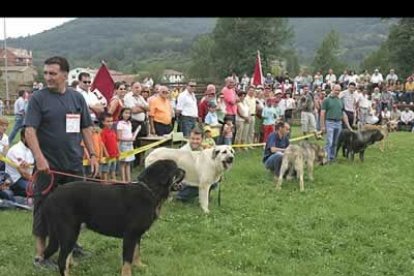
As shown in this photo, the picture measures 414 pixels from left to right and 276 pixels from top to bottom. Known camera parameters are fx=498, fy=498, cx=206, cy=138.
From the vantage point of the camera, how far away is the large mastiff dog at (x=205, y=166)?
25.1 ft

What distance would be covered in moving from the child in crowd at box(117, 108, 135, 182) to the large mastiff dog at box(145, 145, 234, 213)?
1120mm

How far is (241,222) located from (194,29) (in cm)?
14182

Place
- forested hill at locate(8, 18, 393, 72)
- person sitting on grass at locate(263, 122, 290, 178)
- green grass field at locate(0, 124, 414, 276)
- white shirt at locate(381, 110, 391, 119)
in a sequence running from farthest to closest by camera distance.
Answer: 1. forested hill at locate(8, 18, 393, 72)
2. white shirt at locate(381, 110, 391, 119)
3. person sitting on grass at locate(263, 122, 290, 178)
4. green grass field at locate(0, 124, 414, 276)

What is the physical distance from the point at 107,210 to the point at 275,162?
5665 mm

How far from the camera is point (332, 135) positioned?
12039mm

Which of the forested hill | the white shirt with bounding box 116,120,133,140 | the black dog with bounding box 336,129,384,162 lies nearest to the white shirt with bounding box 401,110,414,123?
the black dog with bounding box 336,129,384,162

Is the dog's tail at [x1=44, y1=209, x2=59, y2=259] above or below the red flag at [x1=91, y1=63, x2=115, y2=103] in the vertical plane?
below

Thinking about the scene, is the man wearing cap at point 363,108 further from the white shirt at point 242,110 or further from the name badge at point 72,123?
the name badge at point 72,123

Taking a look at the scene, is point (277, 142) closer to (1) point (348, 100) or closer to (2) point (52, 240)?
(1) point (348, 100)

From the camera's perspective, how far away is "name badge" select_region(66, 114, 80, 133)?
4725mm

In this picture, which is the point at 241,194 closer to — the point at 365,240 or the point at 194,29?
the point at 365,240

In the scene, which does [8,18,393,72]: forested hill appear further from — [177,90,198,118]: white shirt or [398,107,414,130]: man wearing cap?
[177,90,198,118]: white shirt

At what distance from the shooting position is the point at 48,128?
4656 mm

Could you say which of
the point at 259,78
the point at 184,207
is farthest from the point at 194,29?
the point at 184,207
